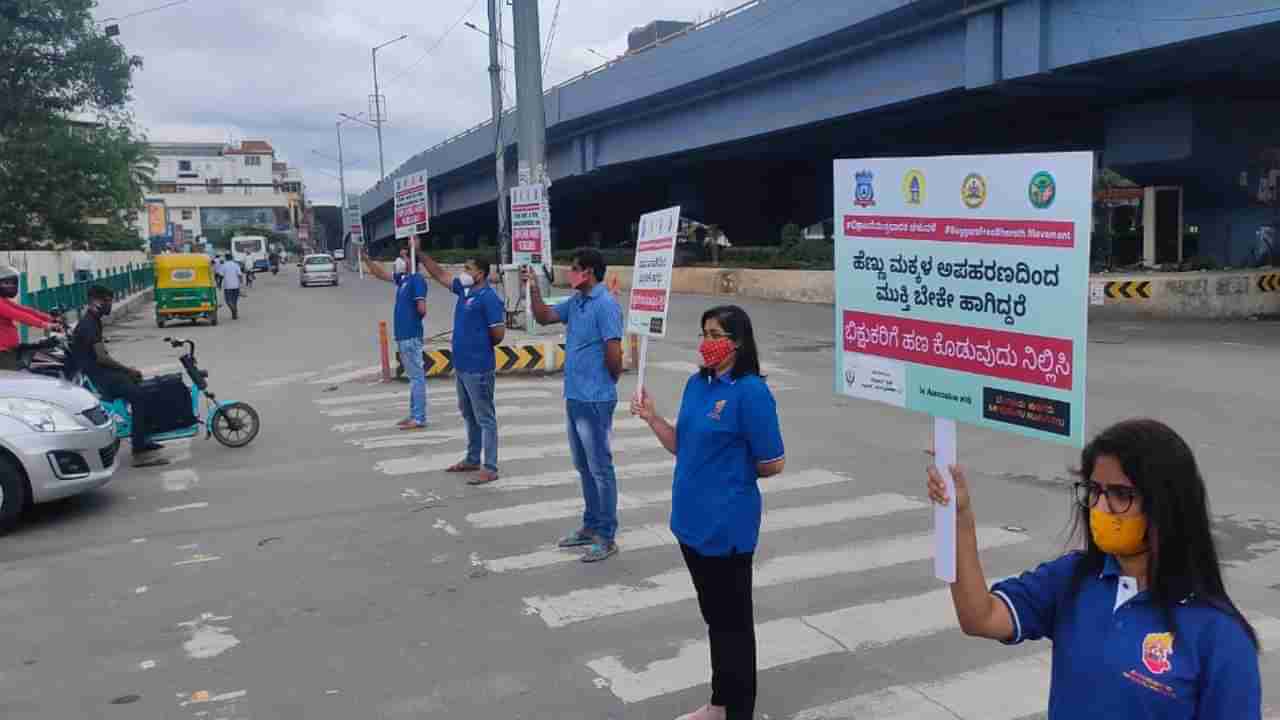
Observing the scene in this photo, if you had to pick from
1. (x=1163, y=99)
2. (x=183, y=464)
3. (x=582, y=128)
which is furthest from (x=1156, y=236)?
(x=183, y=464)

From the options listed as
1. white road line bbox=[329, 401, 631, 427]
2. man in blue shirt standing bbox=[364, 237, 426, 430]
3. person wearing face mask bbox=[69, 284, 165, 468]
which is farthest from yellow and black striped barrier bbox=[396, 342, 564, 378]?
person wearing face mask bbox=[69, 284, 165, 468]

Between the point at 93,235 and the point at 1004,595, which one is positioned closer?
the point at 1004,595

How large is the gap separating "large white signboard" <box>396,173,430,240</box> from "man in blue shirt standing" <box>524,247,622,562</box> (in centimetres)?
742

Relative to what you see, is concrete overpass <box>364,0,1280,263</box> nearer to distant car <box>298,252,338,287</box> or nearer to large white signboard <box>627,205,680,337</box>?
distant car <box>298,252,338,287</box>

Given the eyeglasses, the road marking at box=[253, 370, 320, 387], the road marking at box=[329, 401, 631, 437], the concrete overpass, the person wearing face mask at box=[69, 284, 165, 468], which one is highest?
the concrete overpass

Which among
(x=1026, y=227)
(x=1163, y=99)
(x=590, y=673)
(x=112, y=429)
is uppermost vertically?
(x=1163, y=99)

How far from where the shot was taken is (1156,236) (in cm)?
3434

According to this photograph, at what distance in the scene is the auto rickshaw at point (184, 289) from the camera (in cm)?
2727

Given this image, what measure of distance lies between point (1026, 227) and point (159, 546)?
6.48m

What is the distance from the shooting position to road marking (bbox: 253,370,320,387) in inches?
637

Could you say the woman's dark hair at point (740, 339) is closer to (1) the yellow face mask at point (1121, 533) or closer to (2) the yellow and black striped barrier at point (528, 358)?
(1) the yellow face mask at point (1121, 533)

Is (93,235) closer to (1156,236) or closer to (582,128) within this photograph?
(582,128)

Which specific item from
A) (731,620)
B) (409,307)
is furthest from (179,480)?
(731,620)

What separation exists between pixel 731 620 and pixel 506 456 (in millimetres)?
6143
